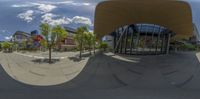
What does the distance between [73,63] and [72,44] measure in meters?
1.03

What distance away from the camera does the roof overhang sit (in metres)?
21.4

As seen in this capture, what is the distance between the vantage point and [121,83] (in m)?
12.8

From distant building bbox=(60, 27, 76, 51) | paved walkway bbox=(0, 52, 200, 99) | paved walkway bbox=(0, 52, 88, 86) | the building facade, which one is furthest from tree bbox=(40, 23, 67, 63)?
the building facade

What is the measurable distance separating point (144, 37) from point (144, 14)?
4.56 m

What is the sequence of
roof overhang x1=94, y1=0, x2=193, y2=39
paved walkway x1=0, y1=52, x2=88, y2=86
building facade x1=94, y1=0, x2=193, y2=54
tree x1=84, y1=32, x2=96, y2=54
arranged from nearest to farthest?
paved walkway x1=0, y1=52, x2=88, y2=86 → tree x1=84, y1=32, x2=96, y2=54 → roof overhang x1=94, y1=0, x2=193, y2=39 → building facade x1=94, y1=0, x2=193, y2=54

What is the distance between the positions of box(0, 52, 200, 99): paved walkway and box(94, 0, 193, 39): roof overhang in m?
5.05

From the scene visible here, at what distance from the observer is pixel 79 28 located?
1500 centimetres

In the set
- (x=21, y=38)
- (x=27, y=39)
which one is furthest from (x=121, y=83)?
(x=21, y=38)

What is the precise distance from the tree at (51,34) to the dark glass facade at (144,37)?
1147cm

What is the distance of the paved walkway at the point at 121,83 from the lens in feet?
33.9

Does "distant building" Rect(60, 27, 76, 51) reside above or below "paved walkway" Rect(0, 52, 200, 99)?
above

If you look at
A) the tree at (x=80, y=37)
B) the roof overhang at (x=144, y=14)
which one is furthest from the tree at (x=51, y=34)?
the roof overhang at (x=144, y=14)

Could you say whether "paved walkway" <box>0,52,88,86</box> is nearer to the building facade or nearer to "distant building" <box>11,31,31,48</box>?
"distant building" <box>11,31,31,48</box>

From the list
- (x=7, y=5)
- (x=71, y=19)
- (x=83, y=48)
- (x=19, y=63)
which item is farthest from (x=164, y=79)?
(x=7, y=5)
